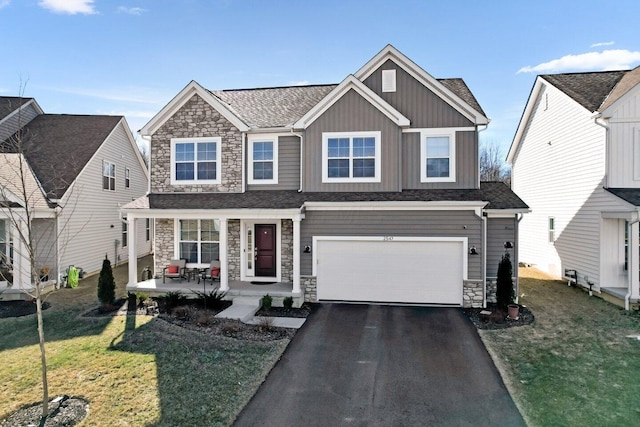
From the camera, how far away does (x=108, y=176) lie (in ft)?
57.8

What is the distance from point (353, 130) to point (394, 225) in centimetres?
362

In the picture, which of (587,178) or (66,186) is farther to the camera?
(66,186)

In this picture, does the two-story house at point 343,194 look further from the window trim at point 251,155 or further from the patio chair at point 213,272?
the patio chair at point 213,272

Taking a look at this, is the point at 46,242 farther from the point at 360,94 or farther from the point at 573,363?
the point at 573,363

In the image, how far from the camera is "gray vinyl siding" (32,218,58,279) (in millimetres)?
13383

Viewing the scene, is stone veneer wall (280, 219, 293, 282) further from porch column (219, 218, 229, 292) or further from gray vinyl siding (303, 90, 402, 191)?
porch column (219, 218, 229, 292)

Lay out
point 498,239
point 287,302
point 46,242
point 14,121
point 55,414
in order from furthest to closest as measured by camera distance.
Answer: point 14,121
point 46,242
point 498,239
point 287,302
point 55,414

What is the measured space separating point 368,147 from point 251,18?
693 cm

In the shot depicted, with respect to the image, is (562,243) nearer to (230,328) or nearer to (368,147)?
(368,147)

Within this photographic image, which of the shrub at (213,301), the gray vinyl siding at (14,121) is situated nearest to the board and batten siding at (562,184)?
the shrub at (213,301)

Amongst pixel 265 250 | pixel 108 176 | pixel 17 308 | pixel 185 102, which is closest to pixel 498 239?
pixel 265 250

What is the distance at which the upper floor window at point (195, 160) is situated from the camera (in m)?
13.2

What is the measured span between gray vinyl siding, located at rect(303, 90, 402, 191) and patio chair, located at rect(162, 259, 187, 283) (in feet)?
17.9

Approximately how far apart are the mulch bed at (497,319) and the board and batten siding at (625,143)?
598cm
